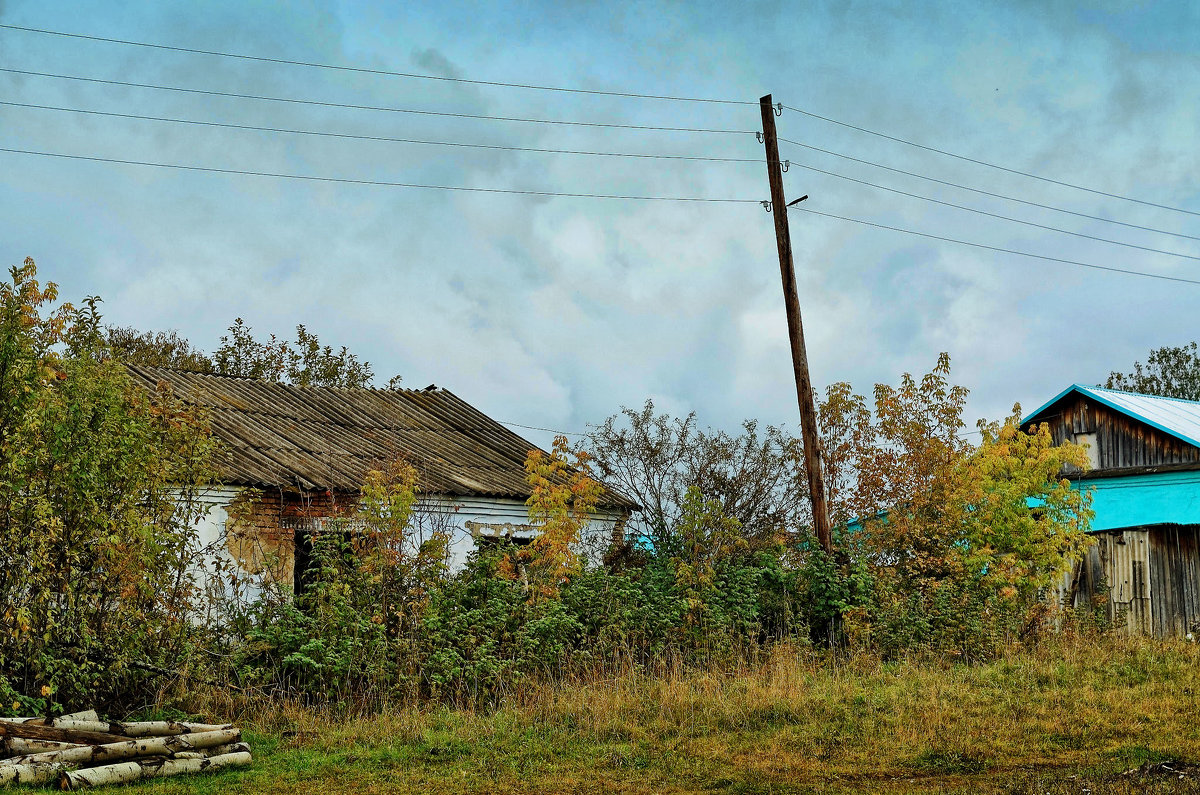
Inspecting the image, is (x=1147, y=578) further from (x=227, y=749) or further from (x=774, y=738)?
(x=227, y=749)

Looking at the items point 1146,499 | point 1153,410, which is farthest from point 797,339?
point 1153,410

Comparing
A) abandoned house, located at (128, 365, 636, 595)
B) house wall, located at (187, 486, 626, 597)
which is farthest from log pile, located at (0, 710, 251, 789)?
house wall, located at (187, 486, 626, 597)

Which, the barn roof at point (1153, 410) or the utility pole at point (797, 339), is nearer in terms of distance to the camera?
the utility pole at point (797, 339)

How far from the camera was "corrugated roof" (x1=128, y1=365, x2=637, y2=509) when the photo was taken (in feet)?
55.6

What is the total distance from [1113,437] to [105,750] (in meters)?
26.9

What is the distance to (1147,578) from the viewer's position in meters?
18.5

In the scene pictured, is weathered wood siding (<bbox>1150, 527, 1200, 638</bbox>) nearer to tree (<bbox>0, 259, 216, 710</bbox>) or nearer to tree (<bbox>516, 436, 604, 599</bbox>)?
tree (<bbox>516, 436, 604, 599</bbox>)

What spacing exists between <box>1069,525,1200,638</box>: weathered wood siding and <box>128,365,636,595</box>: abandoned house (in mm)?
8325

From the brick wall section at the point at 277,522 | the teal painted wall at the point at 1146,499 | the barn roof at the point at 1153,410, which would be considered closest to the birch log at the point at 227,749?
the brick wall section at the point at 277,522

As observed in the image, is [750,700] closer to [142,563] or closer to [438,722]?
[438,722]

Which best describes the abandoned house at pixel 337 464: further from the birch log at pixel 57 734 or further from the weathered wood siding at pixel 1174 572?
the weathered wood siding at pixel 1174 572

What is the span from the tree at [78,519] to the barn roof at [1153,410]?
80.1 feet

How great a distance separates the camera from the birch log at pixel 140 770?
336 inches

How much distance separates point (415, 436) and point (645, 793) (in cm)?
1384
